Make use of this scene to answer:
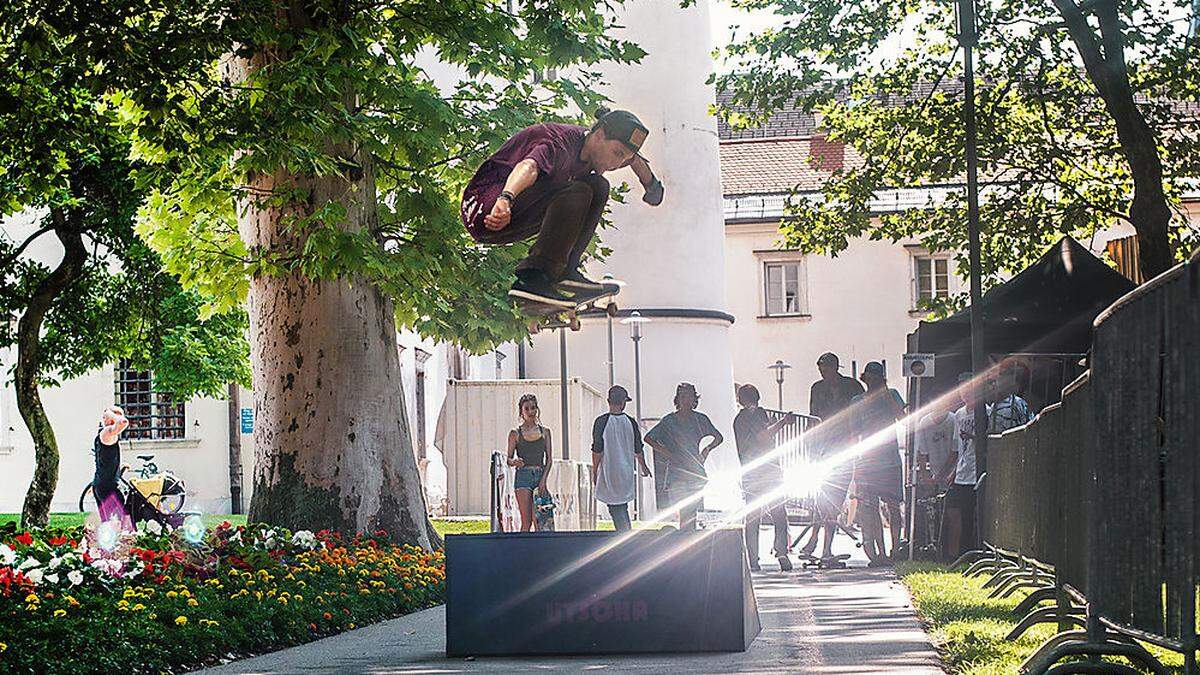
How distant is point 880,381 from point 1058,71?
8758 mm

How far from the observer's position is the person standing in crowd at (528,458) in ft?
65.7


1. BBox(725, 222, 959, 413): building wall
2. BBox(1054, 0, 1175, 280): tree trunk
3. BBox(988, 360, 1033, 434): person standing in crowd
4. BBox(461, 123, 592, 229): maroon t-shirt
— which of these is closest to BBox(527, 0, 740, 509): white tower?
BBox(725, 222, 959, 413): building wall

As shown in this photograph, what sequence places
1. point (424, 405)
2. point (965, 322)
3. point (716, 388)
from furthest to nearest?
point (716, 388), point (424, 405), point (965, 322)

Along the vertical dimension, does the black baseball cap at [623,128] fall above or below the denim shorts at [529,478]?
above

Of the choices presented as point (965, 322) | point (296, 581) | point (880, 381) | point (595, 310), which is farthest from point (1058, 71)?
point (595, 310)

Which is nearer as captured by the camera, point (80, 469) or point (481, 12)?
point (481, 12)

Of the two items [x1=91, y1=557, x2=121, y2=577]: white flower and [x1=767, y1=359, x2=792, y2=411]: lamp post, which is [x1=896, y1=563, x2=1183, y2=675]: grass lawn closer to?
[x1=91, y1=557, x2=121, y2=577]: white flower

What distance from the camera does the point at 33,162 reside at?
541 inches

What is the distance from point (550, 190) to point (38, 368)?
21718 mm

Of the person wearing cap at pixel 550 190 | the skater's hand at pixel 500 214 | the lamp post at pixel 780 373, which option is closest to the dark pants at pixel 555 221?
the person wearing cap at pixel 550 190

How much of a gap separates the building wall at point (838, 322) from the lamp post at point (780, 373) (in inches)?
11.9

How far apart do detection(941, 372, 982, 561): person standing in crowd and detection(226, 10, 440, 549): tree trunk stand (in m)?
5.45

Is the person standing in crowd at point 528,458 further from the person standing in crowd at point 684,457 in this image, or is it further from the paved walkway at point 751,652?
the paved walkway at point 751,652

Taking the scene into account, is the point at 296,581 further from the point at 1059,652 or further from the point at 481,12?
the point at 1059,652
